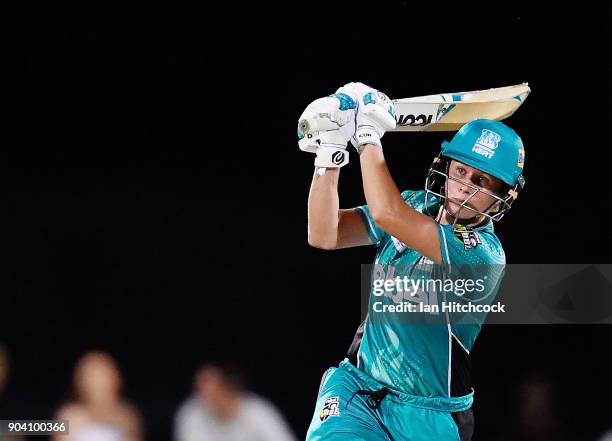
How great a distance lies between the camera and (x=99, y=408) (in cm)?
475

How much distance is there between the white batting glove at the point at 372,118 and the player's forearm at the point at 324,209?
7.2 inches

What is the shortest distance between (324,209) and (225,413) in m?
1.99

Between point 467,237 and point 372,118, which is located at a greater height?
point 372,118

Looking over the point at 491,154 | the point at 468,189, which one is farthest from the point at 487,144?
the point at 468,189

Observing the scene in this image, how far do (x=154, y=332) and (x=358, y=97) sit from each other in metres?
2.43

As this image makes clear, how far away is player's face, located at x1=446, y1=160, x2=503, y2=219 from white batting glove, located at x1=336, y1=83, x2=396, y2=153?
27 centimetres

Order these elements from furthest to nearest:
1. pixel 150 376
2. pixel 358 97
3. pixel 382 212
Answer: pixel 150 376, pixel 358 97, pixel 382 212

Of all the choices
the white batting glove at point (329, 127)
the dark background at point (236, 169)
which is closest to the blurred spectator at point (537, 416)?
the dark background at point (236, 169)

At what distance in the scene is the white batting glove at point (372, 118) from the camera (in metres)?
2.82

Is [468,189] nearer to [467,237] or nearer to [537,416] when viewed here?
[467,237]

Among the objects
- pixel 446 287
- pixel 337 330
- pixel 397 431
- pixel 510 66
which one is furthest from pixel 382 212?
pixel 510 66

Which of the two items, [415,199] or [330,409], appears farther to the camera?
[415,199]

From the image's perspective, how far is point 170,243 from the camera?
4.98 metres

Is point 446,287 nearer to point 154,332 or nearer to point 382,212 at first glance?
point 382,212
